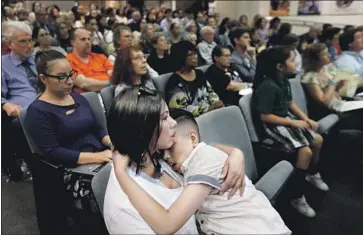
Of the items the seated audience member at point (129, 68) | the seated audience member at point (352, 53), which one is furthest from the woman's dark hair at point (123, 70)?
the seated audience member at point (352, 53)

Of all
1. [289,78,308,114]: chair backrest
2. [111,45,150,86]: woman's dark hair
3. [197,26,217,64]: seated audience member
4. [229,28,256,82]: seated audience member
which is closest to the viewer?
[111,45,150,86]: woman's dark hair

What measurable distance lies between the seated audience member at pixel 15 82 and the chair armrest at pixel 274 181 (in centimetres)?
178

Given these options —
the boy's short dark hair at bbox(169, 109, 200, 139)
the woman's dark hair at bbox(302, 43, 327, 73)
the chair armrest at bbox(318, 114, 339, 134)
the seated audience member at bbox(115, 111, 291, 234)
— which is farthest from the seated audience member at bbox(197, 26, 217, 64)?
the seated audience member at bbox(115, 111, 291, 234)

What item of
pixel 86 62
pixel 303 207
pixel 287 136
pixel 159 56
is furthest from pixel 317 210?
pixel 159 56

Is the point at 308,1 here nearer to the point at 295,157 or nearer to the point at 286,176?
the point at 295,157

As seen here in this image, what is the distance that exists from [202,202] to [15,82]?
2.18 metres

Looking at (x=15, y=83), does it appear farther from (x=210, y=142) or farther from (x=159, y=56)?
(x=210, y=142)

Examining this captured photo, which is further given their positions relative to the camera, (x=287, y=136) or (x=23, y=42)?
(x=23, y=42)

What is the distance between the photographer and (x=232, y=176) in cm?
97

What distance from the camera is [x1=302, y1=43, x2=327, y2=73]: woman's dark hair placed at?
2592 millimetres

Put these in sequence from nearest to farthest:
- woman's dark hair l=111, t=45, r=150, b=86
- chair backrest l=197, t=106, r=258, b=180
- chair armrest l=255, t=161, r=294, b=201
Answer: chair armrest l=255, t=161, r=294, b=201 < chair backrest l=197, t=106, r=258, b=180 < woman's dark hair l=111, t=45, r=150, b=86

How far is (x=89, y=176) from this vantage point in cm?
151

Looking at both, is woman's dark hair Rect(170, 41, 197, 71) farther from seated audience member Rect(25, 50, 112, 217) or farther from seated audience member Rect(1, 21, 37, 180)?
seated audience member Rect(1, 21, 37, 180)

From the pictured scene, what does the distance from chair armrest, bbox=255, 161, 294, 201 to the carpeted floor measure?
2.25 feet
